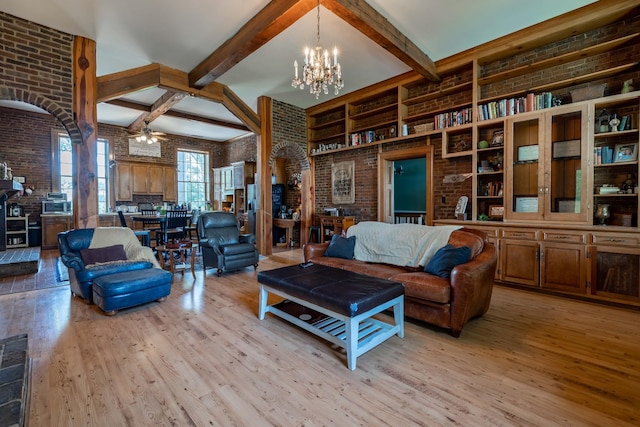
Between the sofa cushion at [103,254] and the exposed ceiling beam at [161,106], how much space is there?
2963 mm

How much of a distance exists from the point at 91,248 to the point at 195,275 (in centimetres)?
147

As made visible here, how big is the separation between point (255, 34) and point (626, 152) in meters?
4.67

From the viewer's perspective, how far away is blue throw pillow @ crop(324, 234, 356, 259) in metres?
3.89

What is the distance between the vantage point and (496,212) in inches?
172

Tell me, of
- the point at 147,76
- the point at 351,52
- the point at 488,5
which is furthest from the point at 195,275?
the point at 488,5

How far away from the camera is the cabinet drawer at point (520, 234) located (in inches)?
→ 149

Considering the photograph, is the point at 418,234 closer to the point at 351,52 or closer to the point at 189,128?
the point at 351,52

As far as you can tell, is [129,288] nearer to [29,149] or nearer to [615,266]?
[615,266]

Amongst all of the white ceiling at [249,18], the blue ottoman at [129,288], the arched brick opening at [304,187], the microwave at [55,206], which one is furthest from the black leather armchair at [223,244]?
the microwave at [55,206]

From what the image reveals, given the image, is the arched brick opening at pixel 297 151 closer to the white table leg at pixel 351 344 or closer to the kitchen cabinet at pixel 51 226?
the white table leg at pixel 351 344

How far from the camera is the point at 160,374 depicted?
Result: 6.69ft

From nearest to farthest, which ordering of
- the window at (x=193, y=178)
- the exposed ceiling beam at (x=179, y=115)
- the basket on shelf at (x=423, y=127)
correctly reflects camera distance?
the basket on shelf at (x=423, y=127), the exposed ceiling beam at (x=179, y=115), the window at (x=193, y=178)

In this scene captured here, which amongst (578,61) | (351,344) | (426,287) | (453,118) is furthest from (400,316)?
(578,61)

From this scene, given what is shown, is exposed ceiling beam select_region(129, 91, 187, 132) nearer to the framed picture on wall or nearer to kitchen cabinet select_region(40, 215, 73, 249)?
kitchen cabinet select_region(40, 215, 73, 249)
